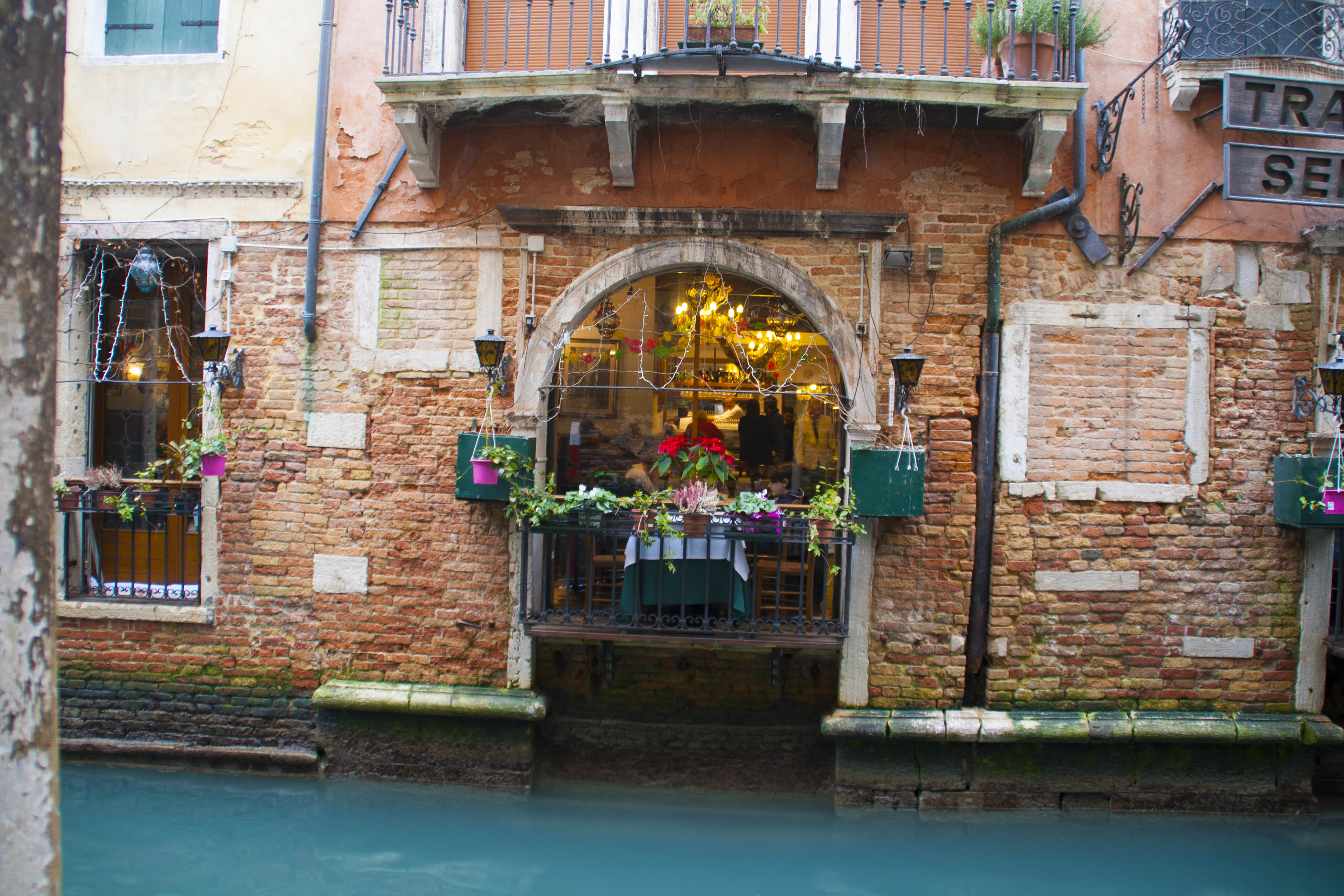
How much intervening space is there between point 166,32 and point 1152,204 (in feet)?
21.1

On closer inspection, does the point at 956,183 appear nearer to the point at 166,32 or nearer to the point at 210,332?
the point at 210,332

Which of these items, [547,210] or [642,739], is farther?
[642,739]

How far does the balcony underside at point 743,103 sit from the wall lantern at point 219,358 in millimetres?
1626

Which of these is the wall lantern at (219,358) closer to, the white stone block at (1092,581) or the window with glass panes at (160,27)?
the window with glass panes at (160,27)

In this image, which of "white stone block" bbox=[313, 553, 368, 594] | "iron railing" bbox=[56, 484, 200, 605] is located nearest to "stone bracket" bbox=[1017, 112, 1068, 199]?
"white stone block" bbox=[313, 553, 368, 594]

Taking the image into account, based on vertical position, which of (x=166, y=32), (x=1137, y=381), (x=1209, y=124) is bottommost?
(x=1137, y=381)

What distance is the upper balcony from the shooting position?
4770 mm

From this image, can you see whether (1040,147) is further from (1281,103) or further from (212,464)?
(212,464)

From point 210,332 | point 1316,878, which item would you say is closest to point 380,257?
point 210,332

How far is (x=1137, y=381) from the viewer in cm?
514

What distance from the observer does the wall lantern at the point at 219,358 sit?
5.25 m

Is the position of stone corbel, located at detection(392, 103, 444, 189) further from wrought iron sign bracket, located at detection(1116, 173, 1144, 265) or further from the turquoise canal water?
wrought iron sign bracket, located at detection(1116, 173, 1144, 265)

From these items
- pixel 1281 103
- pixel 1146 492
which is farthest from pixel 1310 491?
pixel 1281 103

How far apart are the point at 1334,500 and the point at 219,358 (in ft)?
21.4
